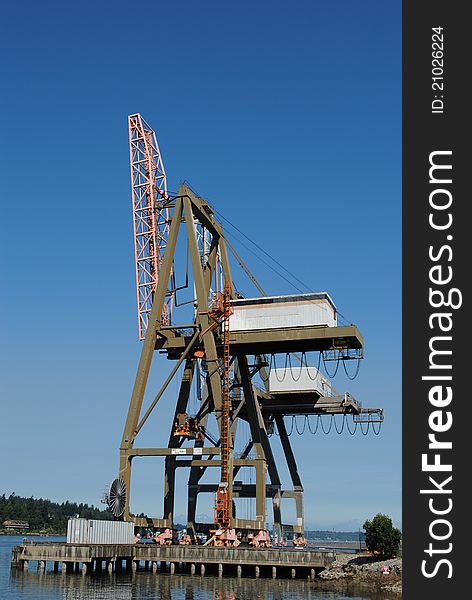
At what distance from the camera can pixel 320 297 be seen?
62.9m

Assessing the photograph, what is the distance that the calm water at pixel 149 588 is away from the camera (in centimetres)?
4453

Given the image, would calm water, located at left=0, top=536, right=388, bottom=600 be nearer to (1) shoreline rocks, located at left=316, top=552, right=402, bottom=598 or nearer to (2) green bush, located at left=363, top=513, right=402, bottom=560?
(1) shoreline rocks, located at left=316, top=552, right=402, bottom=598

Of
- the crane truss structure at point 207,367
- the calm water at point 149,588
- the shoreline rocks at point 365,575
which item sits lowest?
the calm water at point 149,588

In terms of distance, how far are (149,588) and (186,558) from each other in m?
9.35

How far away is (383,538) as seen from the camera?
57.3 meters

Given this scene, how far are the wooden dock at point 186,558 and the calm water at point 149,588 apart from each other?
1.01 metres

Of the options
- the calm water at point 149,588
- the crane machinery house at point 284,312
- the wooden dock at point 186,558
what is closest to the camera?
the calm water at point 149,588

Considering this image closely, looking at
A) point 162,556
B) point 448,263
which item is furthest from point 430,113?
point 162,556

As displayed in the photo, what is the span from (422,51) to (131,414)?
48040 mm

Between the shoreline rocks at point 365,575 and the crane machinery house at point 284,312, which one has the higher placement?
the crane machinery house at point 284,312

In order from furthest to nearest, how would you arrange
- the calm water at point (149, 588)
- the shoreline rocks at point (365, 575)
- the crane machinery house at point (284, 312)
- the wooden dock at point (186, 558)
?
the crane machinery house at point (284, 312) → the wooden dock at point (186, 558) → the shoreline rocks at point (365, 575) → the calm water at point (149, 588)

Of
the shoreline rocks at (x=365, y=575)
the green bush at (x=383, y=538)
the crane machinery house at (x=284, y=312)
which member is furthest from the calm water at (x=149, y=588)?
the crane machinery house at (x=284, y=312)

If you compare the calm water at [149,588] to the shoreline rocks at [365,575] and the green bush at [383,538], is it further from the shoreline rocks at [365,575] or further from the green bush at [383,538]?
the green bush at [383,538]

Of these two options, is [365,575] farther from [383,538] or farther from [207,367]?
[207,367]
